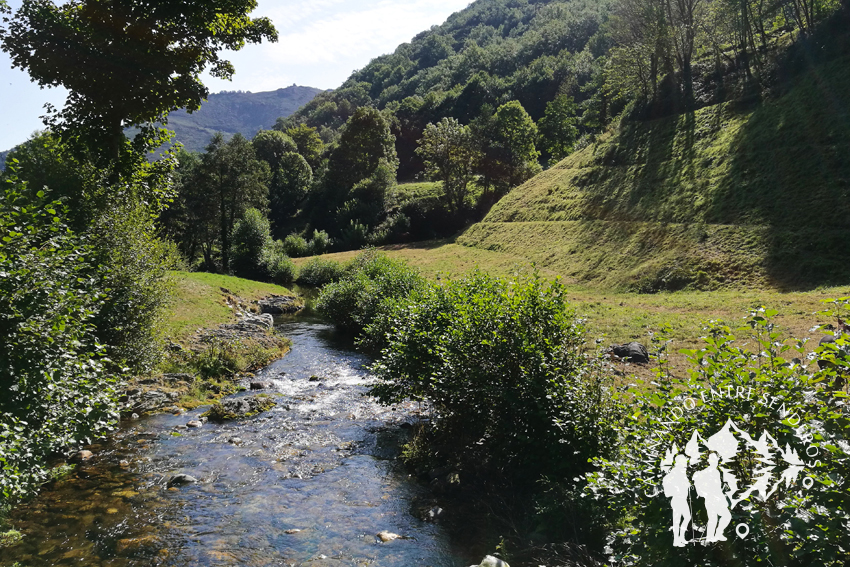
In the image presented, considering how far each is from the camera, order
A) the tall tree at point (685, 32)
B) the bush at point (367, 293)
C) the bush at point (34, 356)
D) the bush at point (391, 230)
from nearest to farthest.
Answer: the bush at point (34, 356) → the bush at point (367, 293) → the tall tree at point (685, 32) → the bush at point (391, 230)

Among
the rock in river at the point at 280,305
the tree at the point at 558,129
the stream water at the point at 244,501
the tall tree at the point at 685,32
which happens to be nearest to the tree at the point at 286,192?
the tree at the point at 558,129

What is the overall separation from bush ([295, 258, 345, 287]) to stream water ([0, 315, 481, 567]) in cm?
3835

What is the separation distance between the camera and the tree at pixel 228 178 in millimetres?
57081

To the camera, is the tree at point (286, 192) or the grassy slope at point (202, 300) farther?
the tree at point (286, 192)

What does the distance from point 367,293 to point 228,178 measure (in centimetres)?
3665

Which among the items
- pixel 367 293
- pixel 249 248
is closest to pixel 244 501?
pixel 367 293

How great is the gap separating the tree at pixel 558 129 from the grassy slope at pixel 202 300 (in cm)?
6514

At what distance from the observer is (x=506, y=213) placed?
60.5 m

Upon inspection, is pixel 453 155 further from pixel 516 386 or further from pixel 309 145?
pixel 516 386

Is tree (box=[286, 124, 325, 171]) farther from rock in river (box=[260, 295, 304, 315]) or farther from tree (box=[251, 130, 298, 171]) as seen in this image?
rock in river (box=[260, 295, 304, 315])

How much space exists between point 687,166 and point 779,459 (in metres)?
42.0

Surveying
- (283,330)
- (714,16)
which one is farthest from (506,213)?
(283,330)
